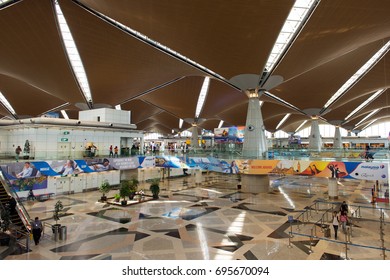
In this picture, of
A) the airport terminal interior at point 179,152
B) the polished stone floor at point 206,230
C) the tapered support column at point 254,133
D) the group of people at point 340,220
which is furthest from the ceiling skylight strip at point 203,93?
the group of people at point 340,220

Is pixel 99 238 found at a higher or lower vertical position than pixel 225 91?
lower

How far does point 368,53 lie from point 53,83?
111 ft

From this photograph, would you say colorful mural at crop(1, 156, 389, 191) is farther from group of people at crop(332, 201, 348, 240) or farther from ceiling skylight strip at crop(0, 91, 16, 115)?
ceiling skylight strip at crop(0, 91, 16, 115)

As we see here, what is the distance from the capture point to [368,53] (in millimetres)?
25781

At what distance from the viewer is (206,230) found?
1450cm

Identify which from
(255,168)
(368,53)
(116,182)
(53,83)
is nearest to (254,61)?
(255,168)

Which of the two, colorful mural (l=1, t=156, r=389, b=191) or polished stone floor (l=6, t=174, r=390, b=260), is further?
colorful mural (l=1, t=156, r=389, b=191)

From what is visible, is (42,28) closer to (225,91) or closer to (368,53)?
(225,91)

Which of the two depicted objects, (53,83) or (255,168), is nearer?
(255,168)

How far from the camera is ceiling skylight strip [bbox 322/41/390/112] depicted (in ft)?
85.2

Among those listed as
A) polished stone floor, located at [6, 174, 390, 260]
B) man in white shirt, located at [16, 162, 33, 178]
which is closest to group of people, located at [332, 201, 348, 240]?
polished stone floor, located at [6, 174, 390, 260]

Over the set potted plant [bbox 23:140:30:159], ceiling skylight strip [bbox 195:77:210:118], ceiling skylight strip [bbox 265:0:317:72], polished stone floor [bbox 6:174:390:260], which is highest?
ceiling skylight strip [bbox 195:77:210:118]

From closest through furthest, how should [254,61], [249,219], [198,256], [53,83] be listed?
[198,256] → [249,219] → [254,61] → [53,83]

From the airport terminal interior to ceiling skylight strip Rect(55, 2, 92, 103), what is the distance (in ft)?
0.73
